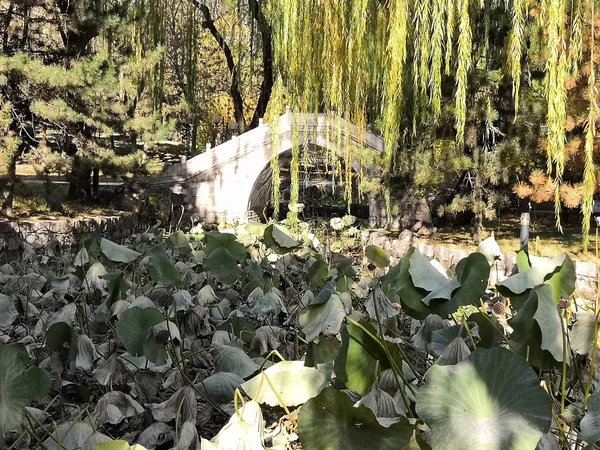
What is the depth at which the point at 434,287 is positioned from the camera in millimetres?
1054

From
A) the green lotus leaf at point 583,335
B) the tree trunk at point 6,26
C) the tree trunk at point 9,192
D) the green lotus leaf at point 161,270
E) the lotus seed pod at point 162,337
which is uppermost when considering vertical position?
the tree trunk at point 6,26

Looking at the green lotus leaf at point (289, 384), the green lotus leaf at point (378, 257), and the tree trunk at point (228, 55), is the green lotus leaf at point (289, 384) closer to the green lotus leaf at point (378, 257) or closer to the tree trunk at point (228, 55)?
the green lotus leaf at point (378, 257)

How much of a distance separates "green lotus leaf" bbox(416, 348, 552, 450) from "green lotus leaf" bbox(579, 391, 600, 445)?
46 millimetres

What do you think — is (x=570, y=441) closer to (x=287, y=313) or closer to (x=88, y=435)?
(x=88, y=435)

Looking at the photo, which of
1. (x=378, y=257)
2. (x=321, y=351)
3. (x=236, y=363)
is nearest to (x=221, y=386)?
(x=236, y=363)

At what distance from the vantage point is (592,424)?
0.71 m

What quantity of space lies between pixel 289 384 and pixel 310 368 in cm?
4

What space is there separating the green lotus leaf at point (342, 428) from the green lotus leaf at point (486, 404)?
0.04 meters

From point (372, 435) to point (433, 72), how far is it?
7.90 feet

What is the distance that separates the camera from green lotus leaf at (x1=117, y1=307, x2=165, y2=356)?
1.19 meters

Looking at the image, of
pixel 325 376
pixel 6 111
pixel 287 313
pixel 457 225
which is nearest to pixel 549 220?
pixel 457 225

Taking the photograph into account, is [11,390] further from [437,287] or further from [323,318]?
[437,287]

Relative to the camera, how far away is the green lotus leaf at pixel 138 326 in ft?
3.91

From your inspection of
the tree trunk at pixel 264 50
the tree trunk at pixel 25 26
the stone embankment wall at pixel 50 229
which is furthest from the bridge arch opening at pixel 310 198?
the tree trunk at pixel 25 26
